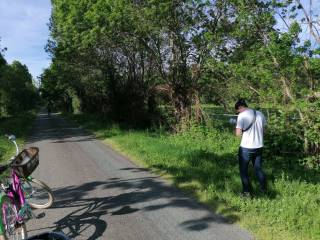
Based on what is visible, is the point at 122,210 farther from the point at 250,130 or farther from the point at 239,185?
the point at 250,130

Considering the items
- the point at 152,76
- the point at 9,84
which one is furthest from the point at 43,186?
the point at 9,84

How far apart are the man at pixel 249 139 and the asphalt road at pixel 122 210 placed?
1031 millimetres

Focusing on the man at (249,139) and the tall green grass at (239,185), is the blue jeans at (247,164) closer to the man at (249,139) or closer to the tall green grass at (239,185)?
the man at (249,139)

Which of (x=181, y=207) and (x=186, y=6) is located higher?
(x=186, y=6)

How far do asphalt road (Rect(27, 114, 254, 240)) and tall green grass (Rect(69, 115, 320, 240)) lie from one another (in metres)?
0.37

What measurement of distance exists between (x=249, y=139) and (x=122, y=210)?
8.58 ft

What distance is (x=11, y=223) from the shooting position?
5.68 metres

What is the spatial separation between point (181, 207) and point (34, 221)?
2539 mm

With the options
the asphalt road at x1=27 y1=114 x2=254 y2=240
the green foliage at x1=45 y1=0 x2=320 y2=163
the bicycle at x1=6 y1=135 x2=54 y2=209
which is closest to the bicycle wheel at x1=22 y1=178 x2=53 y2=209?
the bicycle at x1=6 y1=135 x2=54 y2=209

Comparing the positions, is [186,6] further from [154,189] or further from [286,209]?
[286,209]

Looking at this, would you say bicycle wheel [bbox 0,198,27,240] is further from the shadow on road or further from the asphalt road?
the shadow on road

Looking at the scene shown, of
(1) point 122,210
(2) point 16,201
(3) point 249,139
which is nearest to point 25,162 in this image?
(2) point 16,201

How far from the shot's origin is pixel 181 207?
739cm

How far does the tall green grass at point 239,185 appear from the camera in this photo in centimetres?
605
